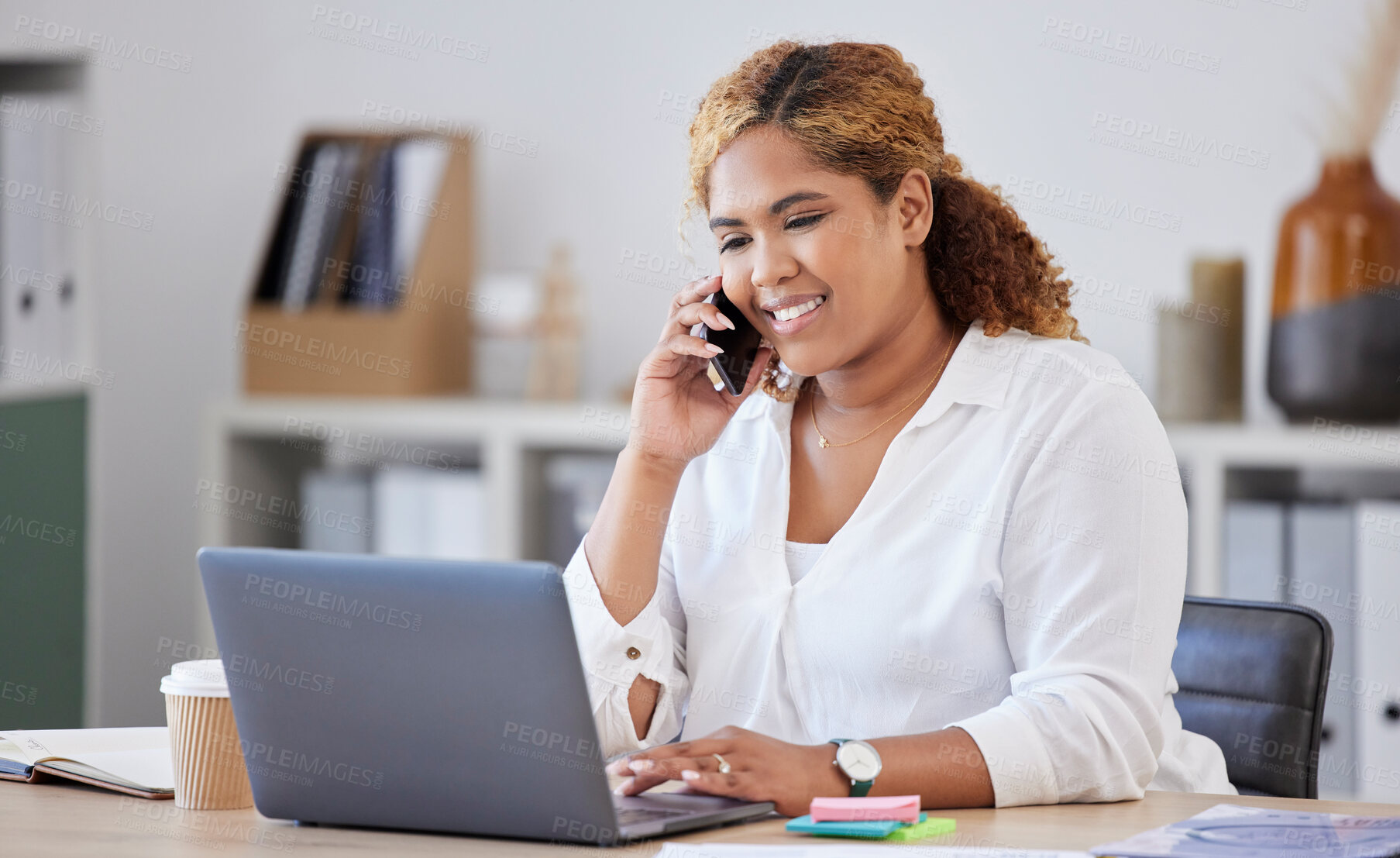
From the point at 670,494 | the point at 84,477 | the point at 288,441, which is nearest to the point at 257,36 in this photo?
the point at 288,441

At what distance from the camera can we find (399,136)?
3.17 m

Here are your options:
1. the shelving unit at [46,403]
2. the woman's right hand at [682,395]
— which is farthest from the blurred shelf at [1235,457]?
the shelving unit at [46,403]

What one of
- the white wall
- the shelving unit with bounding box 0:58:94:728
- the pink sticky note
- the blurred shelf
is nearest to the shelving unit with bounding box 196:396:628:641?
the white wall

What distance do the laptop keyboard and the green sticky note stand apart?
0.52 ft

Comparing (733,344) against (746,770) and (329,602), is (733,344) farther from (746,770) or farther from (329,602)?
(329,602)

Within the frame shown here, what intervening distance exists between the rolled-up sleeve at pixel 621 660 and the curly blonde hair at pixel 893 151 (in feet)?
1.22

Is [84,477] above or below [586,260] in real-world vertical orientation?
below

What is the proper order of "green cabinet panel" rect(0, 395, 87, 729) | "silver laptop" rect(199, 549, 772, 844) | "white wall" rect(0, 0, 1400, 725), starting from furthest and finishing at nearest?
"white wall" rect(0, 0, 1400, 725) < "green cabinet panel" rect(0, 395, 87, 729) < "silver laptop" rect(199, 549, 772, 844)

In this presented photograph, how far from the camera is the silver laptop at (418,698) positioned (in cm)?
102

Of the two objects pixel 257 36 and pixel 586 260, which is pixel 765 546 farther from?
pixel 257 36

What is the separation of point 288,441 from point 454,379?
427 mm

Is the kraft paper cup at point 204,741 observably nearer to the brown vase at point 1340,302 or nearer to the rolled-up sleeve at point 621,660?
the rolled-up sleeve at point 621,660

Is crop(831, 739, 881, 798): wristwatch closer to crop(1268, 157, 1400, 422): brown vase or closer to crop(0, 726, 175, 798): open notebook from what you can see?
crop(0, 726, 175, 798): open notebook

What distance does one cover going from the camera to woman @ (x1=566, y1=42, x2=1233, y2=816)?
4.60 ft
